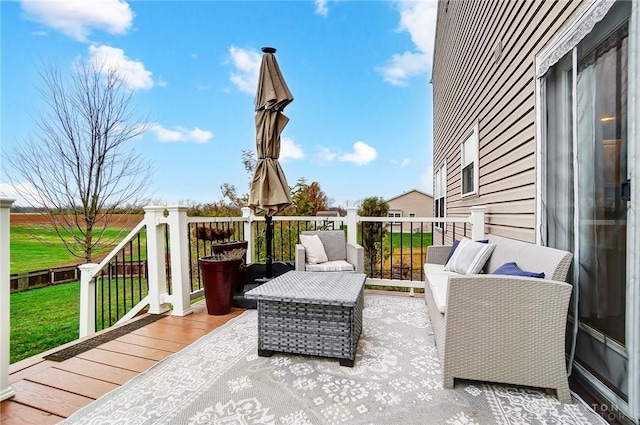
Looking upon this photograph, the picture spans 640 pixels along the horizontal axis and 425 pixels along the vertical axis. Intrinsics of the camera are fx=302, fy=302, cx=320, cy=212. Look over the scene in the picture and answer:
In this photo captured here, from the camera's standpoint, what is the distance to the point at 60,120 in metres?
5.60

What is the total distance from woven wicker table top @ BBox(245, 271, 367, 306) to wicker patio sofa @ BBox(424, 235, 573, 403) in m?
0.69

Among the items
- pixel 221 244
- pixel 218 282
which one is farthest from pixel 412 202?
pixel 218 282

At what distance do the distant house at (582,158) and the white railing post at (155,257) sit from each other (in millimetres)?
3612

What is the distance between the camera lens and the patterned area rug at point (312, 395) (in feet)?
5.26

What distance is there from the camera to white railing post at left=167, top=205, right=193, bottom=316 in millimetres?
3227

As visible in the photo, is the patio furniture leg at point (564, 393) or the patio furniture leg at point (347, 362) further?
the patio furniture leg at point (347, 362)

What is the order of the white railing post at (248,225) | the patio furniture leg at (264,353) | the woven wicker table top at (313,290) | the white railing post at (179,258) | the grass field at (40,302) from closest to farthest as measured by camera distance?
the woven wicker table top at (313,290) < the patio furniture leg at (264,353) < the white railing post at (179,258) < the white railing post at (248,225) < the grass field at (40,302)

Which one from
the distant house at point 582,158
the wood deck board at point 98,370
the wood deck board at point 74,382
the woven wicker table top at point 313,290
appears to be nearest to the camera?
the distant house at point 582,158

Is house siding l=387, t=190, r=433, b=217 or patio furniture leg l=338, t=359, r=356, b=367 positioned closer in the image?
patio furniture leg l=338, t=359, r=356, b=367

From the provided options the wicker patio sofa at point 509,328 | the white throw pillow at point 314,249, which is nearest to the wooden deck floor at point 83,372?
the white throw pillow at point 314,249

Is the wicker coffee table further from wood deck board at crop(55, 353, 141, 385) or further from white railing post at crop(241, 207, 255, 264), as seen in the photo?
white railing post at crop(241, 207, 255, 264)

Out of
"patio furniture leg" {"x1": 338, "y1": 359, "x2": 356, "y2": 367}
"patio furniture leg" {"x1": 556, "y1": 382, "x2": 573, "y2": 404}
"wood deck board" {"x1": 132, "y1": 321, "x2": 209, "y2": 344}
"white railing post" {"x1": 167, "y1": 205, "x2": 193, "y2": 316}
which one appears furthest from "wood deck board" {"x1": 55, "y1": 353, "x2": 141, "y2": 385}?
"patio furniture leg" {"x1": 556, "y1": 382, "x2": 573, "y2": 404}

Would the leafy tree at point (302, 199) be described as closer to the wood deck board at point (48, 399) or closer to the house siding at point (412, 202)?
the wood deck board at point (48, 399)

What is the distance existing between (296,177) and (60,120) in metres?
4.53
